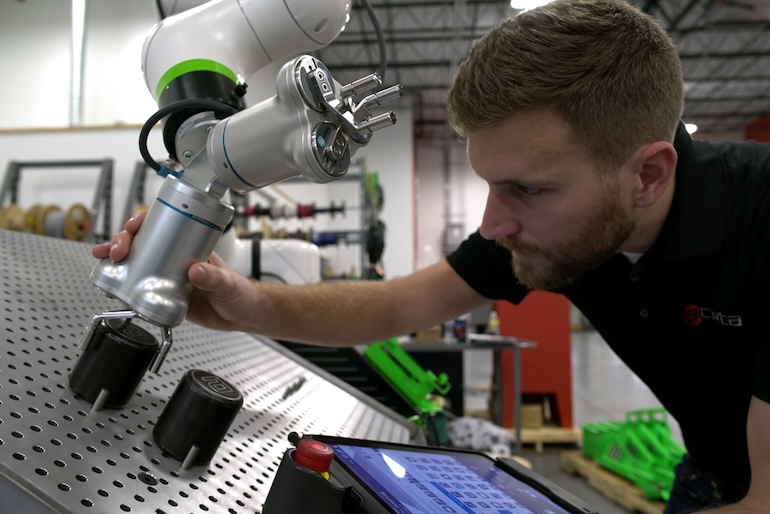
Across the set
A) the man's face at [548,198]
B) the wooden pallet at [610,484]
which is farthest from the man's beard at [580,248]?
the wooden pallet at [610,484]

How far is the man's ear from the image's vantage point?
26.4 inches

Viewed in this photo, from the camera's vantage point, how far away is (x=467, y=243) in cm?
97

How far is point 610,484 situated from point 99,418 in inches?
94.7

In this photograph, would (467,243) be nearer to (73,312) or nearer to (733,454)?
(733,454)

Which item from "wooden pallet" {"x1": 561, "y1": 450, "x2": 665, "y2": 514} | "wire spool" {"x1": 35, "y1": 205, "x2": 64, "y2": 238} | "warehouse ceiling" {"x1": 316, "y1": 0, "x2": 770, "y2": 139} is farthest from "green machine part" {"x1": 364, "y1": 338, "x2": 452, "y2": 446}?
"warehouse ceiling" {"x1": 316, "y1": 0, "x2": 770, "y2": 139}

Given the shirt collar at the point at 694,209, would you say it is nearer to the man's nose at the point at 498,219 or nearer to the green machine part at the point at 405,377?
the man's nose at the point at 498,219

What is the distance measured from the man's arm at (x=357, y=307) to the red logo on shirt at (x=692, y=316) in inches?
13.9

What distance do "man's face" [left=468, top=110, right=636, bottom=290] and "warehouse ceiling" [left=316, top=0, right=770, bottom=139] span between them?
4706 mm

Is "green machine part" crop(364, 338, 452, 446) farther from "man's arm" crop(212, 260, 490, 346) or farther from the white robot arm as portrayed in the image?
the white robot arm

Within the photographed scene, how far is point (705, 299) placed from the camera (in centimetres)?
72

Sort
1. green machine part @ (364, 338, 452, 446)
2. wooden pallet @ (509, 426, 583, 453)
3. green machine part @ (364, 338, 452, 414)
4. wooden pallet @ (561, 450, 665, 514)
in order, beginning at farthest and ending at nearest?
wooden pallet @ (509, 426, 583, 453) < wooden pallet @ (561, 450, 665, 514) < green machine part @ (364, 338, 452, 414) < green machine part @ (364, 338, 452, 446)

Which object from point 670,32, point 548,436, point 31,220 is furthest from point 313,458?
point 670,32

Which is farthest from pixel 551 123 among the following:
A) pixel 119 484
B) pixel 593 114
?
pixel 119 484

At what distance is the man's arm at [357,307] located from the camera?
2.51ft
